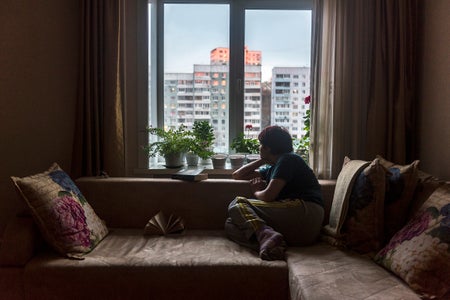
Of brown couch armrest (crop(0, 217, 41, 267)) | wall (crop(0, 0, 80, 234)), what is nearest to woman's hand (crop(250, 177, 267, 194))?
brown couch armrest (crop(0, 217, 41, 267))

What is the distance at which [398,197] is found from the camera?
76.2 inches

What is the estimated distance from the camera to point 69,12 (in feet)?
9.11

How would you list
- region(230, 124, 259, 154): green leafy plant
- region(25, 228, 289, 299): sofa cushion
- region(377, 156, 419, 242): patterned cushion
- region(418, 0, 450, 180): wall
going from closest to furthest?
1. region(25, 228, 289, 299): sofa cushion
2. region(377, 156, 419, 242): patterned cushion
3. region(418, 0, 450, 180): wall
4. region(230, 124, 259, 154): green leafy plant

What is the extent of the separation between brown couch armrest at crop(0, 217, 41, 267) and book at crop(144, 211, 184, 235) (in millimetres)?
663

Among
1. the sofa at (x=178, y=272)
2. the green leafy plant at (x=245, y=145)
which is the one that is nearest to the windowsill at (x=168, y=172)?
the green leafy plant at (x=245, y=145)

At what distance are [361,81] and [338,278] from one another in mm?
1621

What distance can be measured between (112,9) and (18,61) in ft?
2.52

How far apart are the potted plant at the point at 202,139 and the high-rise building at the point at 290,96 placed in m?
0.57

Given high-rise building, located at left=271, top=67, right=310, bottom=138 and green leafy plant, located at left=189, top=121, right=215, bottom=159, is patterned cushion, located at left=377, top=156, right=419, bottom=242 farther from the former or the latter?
green leafy plant, located at left=189, top=121, right=215, bottom=159

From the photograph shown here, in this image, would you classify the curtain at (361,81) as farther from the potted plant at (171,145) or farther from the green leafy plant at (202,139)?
the potted plant at (171,145)

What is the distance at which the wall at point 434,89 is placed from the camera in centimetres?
223

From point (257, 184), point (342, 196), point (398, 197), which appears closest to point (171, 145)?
point (257, 184)

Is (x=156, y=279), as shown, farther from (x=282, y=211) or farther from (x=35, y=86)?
(x=35, y=86)

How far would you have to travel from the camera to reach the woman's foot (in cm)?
188
